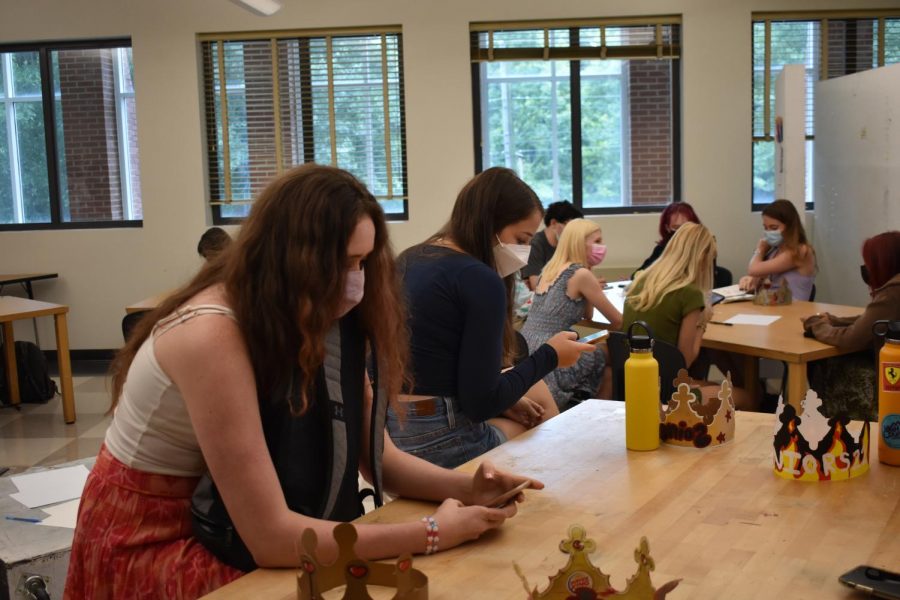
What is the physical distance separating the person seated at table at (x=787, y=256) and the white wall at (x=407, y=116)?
1.37 meters

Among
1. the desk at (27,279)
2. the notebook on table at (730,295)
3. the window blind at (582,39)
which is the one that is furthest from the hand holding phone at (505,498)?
the desk at (27,279)

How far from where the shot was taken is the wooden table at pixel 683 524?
1272mm

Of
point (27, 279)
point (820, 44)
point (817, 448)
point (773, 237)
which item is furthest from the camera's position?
point (27, 279)

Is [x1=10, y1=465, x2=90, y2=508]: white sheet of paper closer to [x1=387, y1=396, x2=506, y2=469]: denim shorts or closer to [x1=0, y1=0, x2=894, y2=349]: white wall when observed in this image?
[x1=387, y1=396, x2=506, y2=469]: denim shorts

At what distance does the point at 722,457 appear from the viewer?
1821 millimetres

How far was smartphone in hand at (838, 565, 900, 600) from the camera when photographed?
1.17 m

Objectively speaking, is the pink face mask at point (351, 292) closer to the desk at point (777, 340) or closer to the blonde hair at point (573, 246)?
the desk at point (777, 340)

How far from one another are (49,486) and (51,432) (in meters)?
3.29

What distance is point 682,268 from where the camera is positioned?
3.76 metres

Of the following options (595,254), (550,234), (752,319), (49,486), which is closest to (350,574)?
(49,486)

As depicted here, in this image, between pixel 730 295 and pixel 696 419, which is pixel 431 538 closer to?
pixel 696 419

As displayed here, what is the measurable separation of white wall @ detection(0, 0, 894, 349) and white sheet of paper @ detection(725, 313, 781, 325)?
251cm

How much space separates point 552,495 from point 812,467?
468 millimetres

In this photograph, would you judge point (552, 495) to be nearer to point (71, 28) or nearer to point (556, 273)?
point (556, 273)
